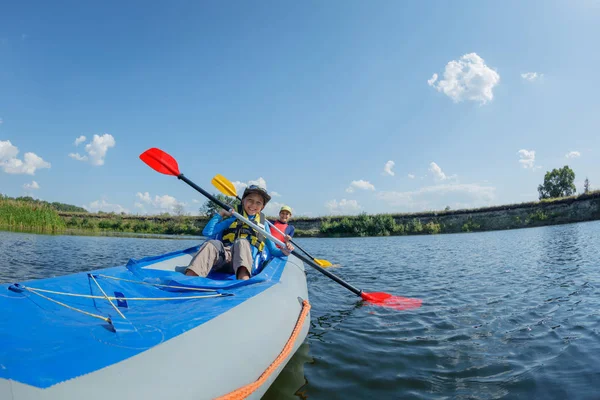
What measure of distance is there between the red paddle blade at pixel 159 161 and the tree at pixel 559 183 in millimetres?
52858

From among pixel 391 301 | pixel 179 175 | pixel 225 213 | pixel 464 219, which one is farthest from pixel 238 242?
pixel 464 219

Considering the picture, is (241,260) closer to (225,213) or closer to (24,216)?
(225,213)

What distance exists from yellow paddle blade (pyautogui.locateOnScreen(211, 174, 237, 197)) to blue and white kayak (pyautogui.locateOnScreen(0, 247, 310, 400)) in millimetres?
2458

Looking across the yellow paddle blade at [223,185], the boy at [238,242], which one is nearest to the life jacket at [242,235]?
the boy at [238,242]

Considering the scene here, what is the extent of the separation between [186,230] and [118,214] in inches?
441

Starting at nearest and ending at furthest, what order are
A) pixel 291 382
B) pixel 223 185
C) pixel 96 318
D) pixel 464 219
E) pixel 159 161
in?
1. pixel 96 318
2. pixel 291 382
3. pixel 159 161
4. pixel 223 185
5. pixel 464 219

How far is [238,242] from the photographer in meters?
3.90

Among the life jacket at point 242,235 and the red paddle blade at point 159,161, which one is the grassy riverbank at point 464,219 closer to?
the life jacket at point 242,235

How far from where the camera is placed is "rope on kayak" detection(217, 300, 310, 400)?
1739 mm

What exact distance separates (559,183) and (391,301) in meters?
55.7

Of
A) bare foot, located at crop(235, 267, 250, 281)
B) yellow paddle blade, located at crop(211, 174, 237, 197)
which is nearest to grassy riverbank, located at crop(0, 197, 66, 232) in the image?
yellow paddle blade, located at crop(211, 174, 237, 197)

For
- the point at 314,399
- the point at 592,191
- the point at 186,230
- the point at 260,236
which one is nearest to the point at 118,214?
the point at 186,230

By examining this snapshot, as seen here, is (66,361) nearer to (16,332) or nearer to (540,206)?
(16,332)

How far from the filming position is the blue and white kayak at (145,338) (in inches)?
50.9
